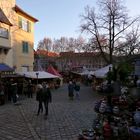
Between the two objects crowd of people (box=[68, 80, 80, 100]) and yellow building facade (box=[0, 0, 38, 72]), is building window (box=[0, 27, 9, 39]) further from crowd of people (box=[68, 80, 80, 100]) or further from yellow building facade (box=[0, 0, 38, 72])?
crowd of people (box=[68, 80, 80, 100])

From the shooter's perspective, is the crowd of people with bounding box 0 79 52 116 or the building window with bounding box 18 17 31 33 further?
the building window with bounding box 18 17 31 33

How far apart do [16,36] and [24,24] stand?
10.8 feet

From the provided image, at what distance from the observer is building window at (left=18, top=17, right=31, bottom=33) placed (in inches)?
1586

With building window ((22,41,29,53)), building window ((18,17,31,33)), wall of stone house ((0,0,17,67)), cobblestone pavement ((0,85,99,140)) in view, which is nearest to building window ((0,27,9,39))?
wall of stone house ((0,0,17,67))

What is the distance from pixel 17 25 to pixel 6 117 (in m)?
24.5

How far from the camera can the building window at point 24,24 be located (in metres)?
40.3

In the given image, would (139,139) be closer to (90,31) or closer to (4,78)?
(4,78)

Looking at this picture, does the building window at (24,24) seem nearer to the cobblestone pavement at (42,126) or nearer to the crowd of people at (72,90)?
the crowd of people at (72,90)

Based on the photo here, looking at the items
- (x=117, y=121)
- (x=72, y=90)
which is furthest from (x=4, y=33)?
(x=117, y=121)

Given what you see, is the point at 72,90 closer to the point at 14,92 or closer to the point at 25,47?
the point at 14,92

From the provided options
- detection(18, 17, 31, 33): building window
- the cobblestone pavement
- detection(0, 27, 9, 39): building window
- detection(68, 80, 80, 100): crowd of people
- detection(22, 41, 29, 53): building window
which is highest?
detection(18, 17, 31, 33): building window

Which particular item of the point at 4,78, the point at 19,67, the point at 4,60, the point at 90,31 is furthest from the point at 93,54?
the point at 4,78

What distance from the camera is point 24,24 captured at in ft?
138

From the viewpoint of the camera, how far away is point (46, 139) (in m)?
10.8
